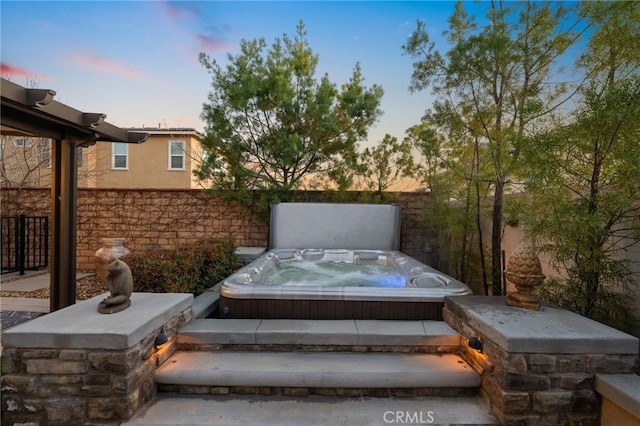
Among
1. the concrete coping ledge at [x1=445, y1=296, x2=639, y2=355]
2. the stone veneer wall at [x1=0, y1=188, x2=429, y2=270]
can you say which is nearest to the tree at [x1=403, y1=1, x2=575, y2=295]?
the concrete coping ledge at [x1=445, y1=296, x2=639, y2=355]

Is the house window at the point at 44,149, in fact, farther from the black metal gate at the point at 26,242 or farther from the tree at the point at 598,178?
the tree at the point at 598,178

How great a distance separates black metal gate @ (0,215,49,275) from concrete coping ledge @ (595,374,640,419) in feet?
28.7

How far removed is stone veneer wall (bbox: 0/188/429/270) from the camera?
6688 millimetres

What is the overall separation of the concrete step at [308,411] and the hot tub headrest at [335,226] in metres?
4.03

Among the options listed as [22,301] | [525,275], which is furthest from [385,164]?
[22,301]

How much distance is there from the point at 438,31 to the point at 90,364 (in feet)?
15.3

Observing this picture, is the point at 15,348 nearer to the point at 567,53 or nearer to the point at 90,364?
the point at 90,364

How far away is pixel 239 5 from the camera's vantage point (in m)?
4.88

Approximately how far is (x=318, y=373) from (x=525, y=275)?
166 centimetres

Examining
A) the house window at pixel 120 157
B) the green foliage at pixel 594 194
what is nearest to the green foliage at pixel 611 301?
the green foliage at pixel 594 194

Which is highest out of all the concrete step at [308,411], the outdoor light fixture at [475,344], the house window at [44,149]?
the house window at [44,149]

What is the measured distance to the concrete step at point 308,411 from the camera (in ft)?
5.82

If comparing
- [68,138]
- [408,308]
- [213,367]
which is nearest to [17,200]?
[68,138]

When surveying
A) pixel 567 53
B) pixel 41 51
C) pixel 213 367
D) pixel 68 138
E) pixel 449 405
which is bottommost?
pixel 449 405
